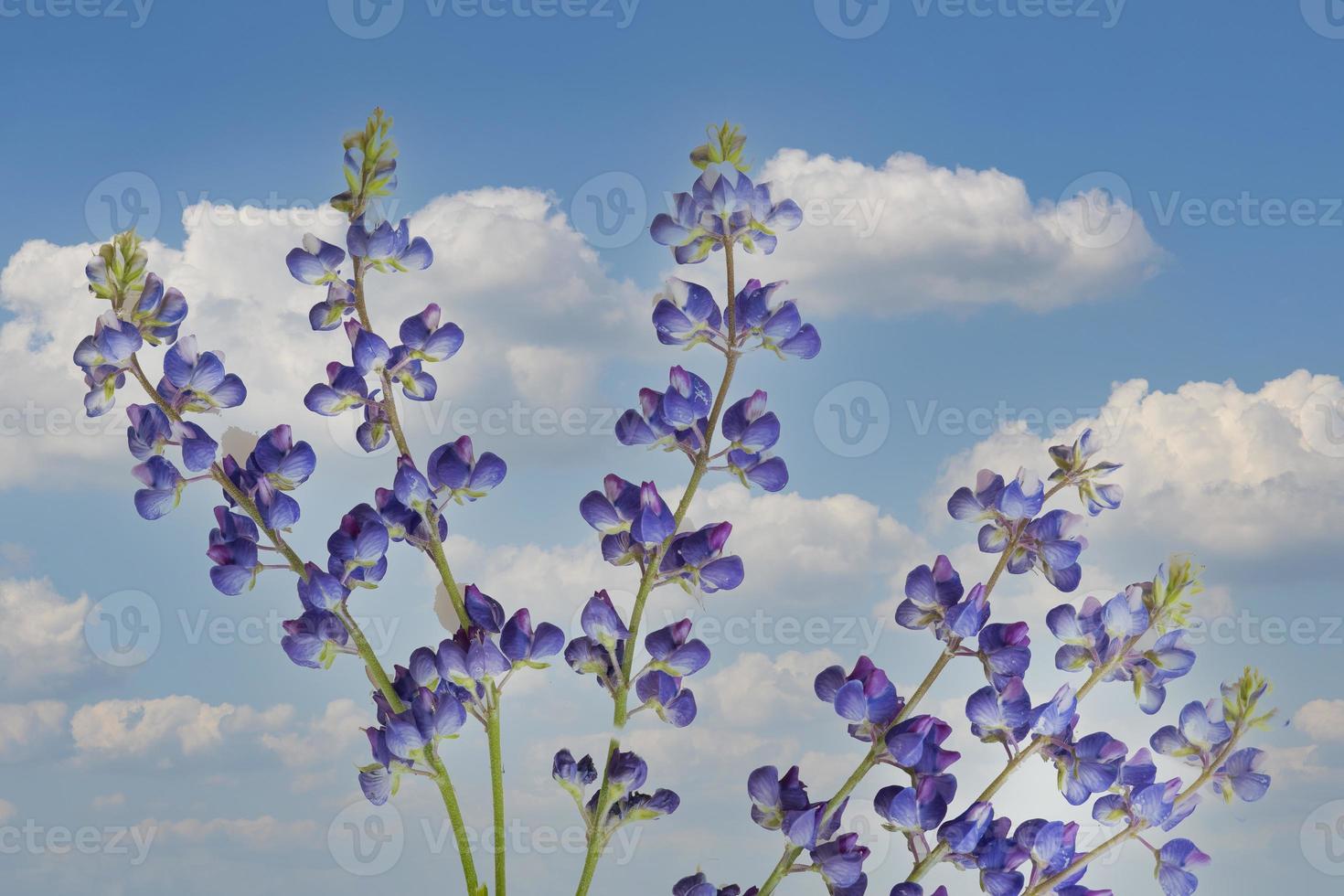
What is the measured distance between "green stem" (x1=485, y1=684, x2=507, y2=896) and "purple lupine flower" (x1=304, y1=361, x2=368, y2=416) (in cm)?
29

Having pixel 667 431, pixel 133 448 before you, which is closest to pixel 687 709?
pixel 667 431

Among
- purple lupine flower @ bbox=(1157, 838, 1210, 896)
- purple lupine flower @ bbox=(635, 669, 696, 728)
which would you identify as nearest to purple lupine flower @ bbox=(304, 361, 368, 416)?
purple lupine flower @ bbox=(635, 669, 696, 728)

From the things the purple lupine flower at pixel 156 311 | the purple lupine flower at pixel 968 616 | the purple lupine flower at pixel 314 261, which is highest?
the purple lupine flower at pixel 314 261

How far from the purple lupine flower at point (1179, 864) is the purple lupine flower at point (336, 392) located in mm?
858

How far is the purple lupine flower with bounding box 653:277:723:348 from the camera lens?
3.59ft

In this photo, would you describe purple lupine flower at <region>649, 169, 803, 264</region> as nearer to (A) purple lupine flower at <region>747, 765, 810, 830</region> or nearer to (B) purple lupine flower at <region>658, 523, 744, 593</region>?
(B) purple lupine flower at <region>658, 523, 744, 593</region>

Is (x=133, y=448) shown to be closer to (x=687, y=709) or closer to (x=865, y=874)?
(x=687, y=709)

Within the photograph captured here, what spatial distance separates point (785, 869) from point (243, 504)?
1.92 feet

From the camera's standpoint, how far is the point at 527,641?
3.48 feet

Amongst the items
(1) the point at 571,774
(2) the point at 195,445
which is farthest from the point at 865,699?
(2) the point at 195,445

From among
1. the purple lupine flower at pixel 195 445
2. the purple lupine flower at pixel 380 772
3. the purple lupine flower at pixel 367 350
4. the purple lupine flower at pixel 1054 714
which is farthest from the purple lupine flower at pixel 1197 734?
the purple lupine flower at pixel 195 445

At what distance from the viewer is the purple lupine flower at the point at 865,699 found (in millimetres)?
1055

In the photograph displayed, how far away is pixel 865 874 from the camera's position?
110 centimetres

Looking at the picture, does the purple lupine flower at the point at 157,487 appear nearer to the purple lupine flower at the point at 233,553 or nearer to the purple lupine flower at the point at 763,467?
the purple lupine flower at the point at 233,553
